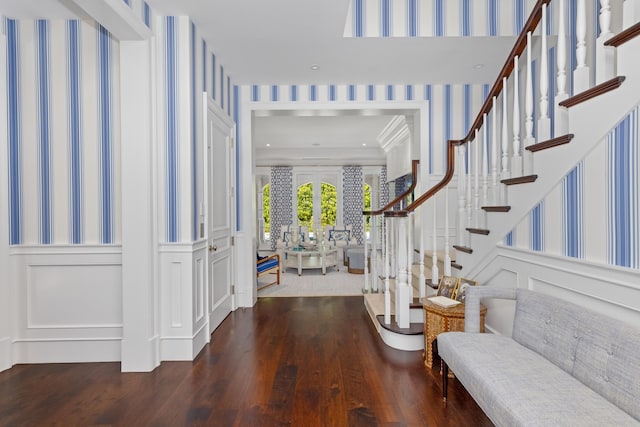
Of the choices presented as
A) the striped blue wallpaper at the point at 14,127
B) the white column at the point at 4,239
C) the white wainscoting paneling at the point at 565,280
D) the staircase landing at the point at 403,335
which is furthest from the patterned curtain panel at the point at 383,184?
the white column at the point at 4,239

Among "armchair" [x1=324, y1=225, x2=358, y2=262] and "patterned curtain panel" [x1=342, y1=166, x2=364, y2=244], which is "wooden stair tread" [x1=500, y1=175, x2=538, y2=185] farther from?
"patterned curtain panel" [x1=342, y1=166, x2=364, y2=244]

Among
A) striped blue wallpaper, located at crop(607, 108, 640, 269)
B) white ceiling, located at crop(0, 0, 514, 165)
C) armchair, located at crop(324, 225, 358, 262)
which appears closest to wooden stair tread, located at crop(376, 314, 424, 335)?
striped blue wallpaper, located at crop(607, 108, 640, 269)

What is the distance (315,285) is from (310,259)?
1.69 metres

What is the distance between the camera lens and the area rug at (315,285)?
543 cm

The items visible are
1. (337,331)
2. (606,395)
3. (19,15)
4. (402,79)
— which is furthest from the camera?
(402,79)

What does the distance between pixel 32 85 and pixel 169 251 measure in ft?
5.70

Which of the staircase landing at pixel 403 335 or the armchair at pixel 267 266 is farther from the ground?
the armchair at pixel 267 266

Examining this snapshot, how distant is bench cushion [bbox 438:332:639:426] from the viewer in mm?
1407

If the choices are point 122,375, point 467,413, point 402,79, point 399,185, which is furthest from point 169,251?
point 399,185

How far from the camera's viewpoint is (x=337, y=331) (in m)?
3.69

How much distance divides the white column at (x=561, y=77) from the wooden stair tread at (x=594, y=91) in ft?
0.23

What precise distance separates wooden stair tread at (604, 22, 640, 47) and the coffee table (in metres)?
5.61

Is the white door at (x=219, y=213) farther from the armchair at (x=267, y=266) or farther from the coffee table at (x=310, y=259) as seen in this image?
the coffee table at (x=310, y=259)

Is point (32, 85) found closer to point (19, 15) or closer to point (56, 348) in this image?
point (19, 15)
